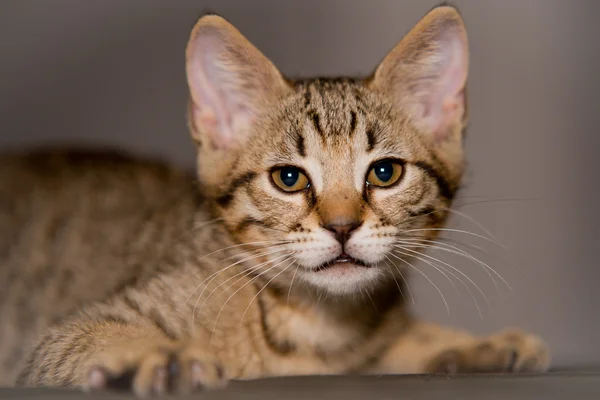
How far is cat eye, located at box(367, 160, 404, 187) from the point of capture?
63.8 inches

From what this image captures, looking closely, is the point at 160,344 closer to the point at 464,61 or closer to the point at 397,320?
the point at 397,320

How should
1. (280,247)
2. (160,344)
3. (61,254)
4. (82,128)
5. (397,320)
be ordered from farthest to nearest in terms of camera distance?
(82,128) < (61,254) < (397,320) < (280,247) < (160,344)

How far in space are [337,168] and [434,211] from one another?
25 cm

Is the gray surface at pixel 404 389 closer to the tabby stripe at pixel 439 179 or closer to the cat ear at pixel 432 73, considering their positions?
the tabby stripe at pixel 439 179

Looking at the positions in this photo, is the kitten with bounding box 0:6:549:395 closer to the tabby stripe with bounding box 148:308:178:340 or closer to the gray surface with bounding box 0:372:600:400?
the tabby stripe with bounding box 148:308:178:340

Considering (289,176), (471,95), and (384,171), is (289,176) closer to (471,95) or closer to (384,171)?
(384,171)

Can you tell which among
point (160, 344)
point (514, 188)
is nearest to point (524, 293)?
point (514, 188)

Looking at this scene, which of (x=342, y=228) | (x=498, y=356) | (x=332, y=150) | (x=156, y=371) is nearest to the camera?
(x=156, y=371)

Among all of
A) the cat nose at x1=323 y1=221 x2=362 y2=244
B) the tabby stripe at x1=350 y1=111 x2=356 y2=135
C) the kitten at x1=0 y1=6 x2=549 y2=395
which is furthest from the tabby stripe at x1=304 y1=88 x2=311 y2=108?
the cat nose at x1=323 y1=221 x2=362 y2=244

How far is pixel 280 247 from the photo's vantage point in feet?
5.18

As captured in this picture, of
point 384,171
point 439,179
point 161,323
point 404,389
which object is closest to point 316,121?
point 384,171

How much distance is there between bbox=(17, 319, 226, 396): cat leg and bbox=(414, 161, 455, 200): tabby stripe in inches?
Result: 25.2

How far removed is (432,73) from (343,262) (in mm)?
540

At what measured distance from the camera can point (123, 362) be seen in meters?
1.30
